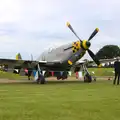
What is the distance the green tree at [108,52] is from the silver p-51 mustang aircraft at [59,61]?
121948 mm

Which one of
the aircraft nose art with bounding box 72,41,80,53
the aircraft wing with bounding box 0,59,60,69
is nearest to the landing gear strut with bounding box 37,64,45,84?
the aircraft wing with bounding box 0,59,60,69

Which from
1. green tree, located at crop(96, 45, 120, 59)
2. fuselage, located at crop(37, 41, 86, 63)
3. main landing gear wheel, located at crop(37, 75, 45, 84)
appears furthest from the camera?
green tree, located at crop(96, 45, 120, 59)

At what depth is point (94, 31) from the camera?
2775cm

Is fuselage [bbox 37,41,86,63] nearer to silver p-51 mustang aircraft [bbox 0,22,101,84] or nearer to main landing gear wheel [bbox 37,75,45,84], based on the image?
silver p-51 mustang aircraft [bbox 0,22,101,84]

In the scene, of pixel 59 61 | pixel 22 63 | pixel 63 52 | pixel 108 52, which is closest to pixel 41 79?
pixel 22 63

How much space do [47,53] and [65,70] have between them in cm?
266

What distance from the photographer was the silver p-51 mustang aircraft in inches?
1038

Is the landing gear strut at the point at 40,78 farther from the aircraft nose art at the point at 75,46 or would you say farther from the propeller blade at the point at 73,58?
the aircraft nose art at the point at 75,46

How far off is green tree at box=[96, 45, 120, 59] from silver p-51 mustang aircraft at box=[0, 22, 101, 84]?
122 metres

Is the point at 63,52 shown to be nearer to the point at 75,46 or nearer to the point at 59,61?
the point at 59,61

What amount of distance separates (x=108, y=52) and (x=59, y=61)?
127m

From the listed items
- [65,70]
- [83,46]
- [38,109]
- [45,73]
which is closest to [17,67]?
[45,73]

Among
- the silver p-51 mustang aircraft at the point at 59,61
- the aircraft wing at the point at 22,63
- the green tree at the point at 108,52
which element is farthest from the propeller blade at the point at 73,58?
the green tree at the point at 108,52

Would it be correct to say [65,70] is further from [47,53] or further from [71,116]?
[71,116]
